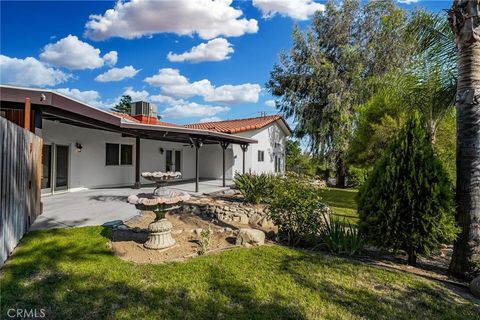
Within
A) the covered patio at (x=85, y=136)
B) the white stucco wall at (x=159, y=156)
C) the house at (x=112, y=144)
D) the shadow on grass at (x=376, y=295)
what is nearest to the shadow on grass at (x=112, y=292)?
the shadow on grass at (x=376, y=295)

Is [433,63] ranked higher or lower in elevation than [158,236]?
higher

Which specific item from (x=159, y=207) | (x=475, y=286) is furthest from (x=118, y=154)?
(x=475, y=286)

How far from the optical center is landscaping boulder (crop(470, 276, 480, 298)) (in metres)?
3.70

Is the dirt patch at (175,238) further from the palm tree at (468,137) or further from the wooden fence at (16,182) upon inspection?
the palm tree at (468,137)

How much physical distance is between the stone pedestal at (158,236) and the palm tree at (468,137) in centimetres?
528

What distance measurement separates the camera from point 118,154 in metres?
13.7

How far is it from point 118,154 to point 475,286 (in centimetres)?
1426

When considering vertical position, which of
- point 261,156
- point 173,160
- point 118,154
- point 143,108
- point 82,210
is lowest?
point 82,210

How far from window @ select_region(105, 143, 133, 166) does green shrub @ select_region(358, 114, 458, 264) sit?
12.5 metres

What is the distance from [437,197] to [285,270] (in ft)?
9.20

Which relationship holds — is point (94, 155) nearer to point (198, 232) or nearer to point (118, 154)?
point (118, 154)

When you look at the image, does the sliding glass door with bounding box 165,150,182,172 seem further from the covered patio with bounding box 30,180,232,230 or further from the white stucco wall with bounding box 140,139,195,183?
the covered patio with bounding box 30,180,232,230

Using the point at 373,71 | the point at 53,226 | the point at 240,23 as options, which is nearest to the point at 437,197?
the point at 53,226

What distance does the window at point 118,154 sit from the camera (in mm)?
13297
